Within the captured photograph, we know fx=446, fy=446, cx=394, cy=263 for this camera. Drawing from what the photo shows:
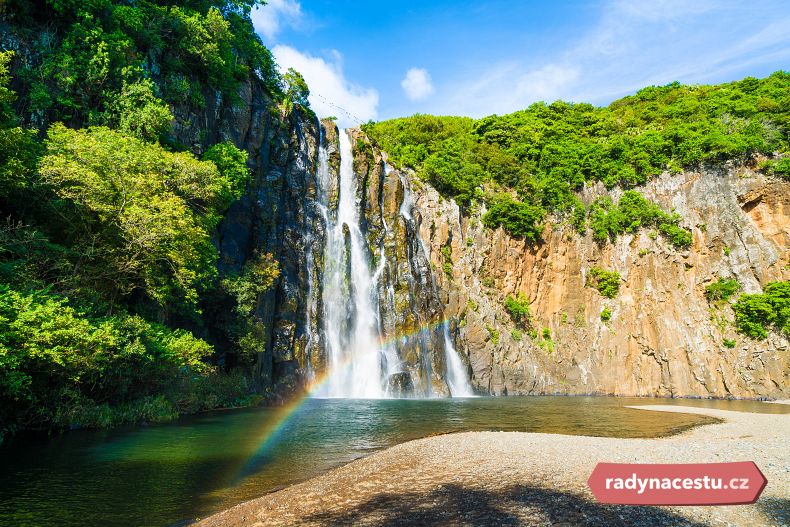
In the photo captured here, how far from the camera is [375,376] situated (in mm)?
34250

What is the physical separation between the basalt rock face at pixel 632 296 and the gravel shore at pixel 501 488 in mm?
28101

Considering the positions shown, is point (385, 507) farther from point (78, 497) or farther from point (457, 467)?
point (78, 497)

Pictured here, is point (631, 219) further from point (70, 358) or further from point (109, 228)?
point (70, 358)

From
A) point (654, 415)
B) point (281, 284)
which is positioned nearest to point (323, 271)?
point (281, 284)

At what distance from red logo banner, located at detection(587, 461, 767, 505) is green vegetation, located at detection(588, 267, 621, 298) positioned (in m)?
39.3

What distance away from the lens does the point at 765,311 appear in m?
40.1

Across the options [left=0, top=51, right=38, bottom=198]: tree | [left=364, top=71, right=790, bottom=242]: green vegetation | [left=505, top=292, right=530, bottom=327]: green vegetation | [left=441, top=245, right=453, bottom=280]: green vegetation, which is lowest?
[left=505, top=292, right=530, bottom=327]: green vegetation

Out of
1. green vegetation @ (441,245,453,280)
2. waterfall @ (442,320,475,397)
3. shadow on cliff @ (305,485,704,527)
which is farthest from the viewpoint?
green vegetation @ (441,245,453,280)

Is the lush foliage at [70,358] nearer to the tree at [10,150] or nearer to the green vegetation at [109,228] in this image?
the green vegetation at [109,228]

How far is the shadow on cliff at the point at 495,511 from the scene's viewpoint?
6.61 m

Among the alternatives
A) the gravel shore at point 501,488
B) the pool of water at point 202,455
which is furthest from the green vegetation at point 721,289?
the gravel shore at point 501,488

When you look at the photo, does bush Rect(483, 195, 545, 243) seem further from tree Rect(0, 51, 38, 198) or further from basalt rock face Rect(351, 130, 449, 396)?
tree Rect(0, 51, 38, 198)

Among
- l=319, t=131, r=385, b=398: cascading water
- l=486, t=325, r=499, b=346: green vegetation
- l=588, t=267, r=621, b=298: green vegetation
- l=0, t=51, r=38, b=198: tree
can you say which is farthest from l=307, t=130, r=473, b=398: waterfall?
l=0, t=51, r=38, b=198: tree

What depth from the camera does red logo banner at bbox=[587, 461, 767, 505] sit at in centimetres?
675
